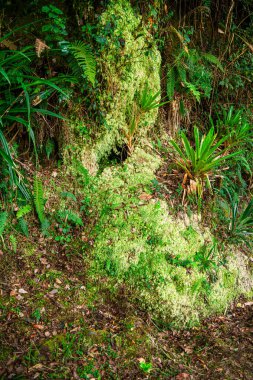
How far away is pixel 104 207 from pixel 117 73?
1.53 m

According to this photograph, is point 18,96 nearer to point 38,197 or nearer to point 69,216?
point 38,197

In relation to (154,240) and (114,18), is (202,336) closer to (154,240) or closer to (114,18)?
(154,240)

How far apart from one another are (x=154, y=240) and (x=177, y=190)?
72cm

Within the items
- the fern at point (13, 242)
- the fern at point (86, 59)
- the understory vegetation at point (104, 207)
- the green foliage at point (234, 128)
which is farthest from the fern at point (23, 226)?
the green foliage at point (234, 128)

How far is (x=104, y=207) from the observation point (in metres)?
3.31

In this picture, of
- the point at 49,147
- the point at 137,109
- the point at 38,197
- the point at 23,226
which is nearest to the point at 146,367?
the point at 23,226

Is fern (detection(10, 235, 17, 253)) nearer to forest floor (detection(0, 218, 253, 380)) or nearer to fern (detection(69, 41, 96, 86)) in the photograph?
A: forest floor (detection(0, 218, 253, 380))

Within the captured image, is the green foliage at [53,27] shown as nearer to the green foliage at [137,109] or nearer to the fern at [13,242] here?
the green foliage at [137,109]

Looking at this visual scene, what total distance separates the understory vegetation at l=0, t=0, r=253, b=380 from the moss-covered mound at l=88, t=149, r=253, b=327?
0.01m

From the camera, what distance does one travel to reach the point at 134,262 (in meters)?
Result: 3.11

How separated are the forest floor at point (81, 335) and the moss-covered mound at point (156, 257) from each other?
0.58 feet

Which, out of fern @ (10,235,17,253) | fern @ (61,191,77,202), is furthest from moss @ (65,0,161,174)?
fern @ (10,235,17,253)

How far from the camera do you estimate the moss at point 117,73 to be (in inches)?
126

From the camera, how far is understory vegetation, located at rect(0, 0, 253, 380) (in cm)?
251
